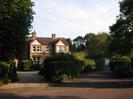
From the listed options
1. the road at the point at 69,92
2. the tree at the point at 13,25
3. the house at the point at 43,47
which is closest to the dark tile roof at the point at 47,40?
the house at the point at 43,47

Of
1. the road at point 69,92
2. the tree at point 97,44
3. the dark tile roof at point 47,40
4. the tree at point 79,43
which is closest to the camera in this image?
the road at point 69,92

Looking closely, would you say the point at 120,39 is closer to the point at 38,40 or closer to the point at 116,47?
the point at 116,47

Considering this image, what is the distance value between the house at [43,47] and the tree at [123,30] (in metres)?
36.2

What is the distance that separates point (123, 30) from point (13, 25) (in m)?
15.5

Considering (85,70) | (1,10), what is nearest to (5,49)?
(1,10)

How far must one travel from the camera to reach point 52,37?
315ft

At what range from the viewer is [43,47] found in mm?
89500

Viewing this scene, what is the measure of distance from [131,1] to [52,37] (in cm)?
5360

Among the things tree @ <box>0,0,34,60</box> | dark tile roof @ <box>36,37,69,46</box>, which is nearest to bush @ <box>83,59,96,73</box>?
tree @ <box>0,0,34,60</box>

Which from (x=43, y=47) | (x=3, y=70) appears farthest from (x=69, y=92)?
(x=43, y=47)

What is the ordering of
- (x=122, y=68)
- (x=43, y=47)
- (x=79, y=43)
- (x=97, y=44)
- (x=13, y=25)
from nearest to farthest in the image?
(x=13, y=25), (x=122, y=68), (x=43, y=47), (x=97, y=44), (x=79, y=43)

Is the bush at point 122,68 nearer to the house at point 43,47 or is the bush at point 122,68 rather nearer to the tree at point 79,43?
the house at point 43,47

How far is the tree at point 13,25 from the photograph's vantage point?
120 feet

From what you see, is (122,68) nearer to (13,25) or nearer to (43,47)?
(13,25)
